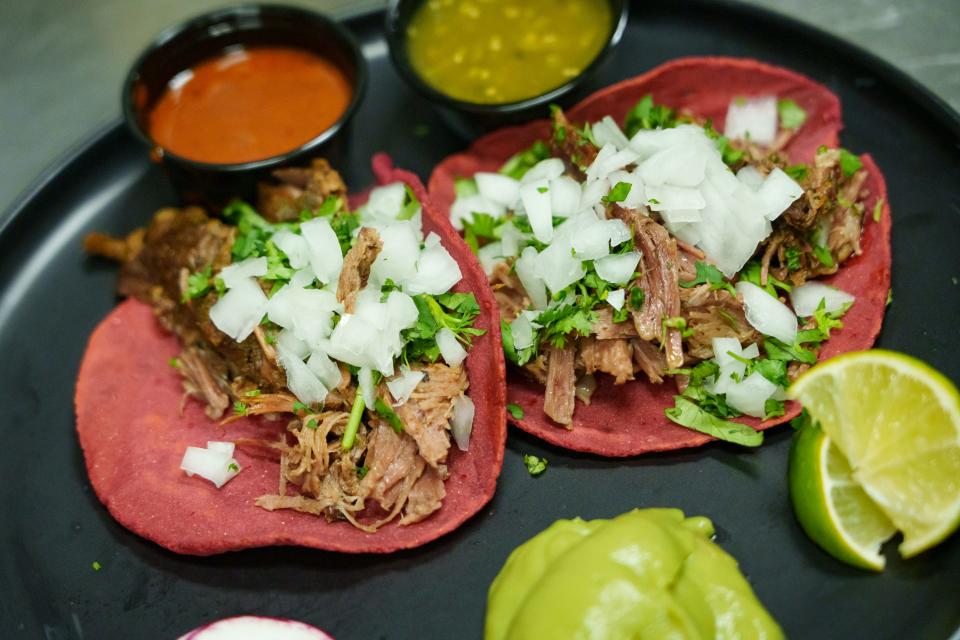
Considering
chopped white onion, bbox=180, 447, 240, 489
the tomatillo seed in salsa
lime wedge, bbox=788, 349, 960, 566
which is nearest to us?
lime wedge, bbox=788, 349, 960, 566

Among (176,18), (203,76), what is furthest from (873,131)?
(176,18)

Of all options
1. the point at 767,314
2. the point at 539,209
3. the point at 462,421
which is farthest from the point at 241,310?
the point at 767,314

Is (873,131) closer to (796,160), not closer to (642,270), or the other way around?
(796,160)

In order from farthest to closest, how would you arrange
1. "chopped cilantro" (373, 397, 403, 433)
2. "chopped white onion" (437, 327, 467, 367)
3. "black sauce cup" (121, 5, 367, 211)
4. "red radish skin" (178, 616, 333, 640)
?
1. "black sauce cup" (121, 5, 367, 211)
2. "chopped white onion" (437, 327, 467, 367)
3. "chopped cilantro" (373, 397, 403, 433)
4. "red radish skin" (178, 616, 333, 640)

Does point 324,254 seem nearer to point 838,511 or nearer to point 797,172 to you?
point 797,172

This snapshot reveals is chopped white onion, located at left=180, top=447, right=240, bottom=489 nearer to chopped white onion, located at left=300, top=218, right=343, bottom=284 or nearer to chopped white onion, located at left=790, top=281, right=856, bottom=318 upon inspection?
chopped white onion, located at left=300, top=218, right=343, bottom=284

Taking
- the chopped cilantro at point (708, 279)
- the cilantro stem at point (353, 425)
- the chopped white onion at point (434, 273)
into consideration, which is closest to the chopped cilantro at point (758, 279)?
the chopped cilantro at point (708, 279)

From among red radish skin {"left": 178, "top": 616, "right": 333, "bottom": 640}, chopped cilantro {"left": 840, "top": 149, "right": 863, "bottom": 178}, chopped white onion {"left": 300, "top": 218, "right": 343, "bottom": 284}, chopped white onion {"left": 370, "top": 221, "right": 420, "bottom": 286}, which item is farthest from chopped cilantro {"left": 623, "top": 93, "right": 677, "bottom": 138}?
red radish skin {"left": 178, "top": 616, "right": 333, "bottom": 640}

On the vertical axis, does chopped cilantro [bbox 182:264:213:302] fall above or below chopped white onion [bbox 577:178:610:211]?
below
